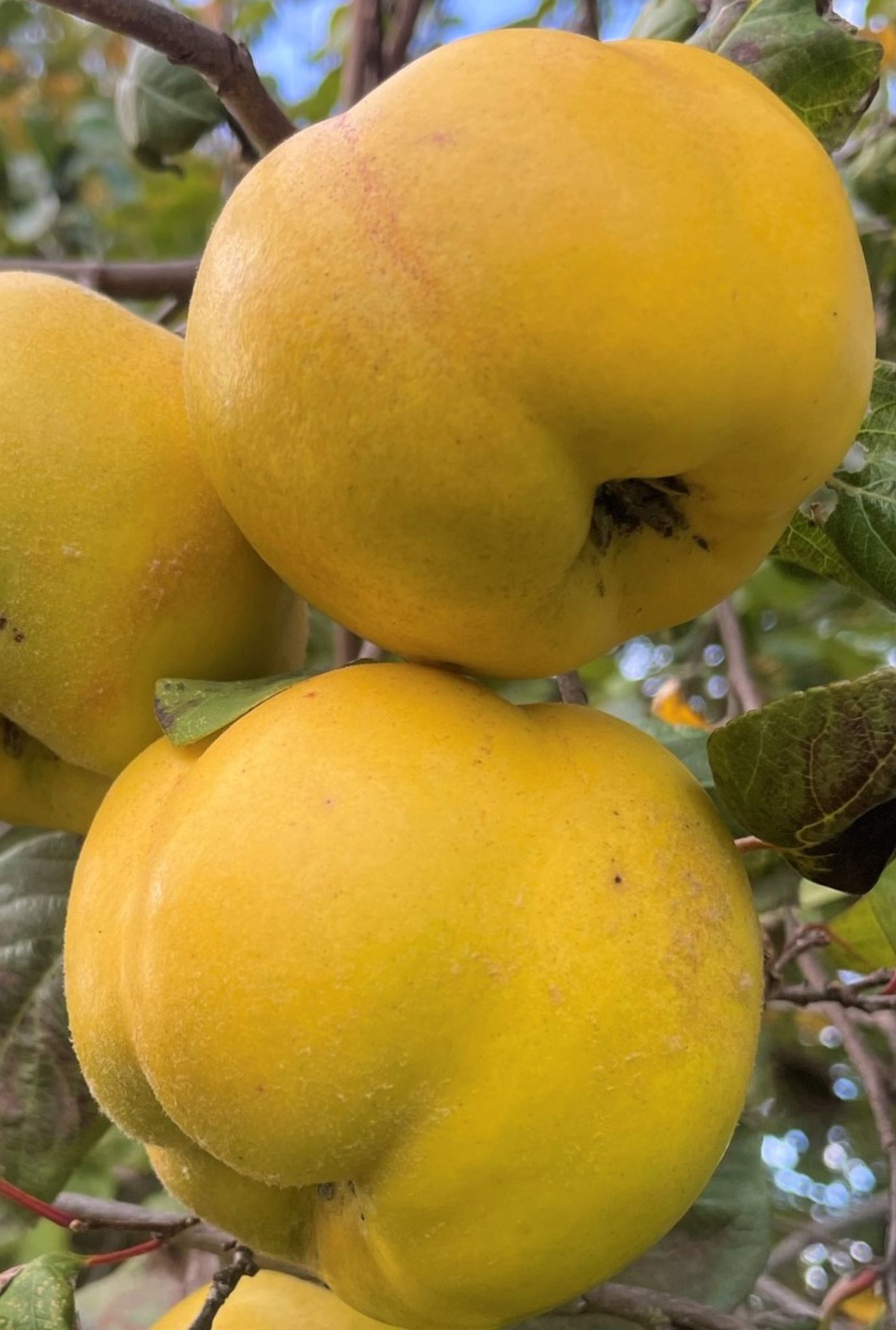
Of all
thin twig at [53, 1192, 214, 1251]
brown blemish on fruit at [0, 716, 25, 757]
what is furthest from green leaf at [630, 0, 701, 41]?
thin twig at [53, 1192, 214, 1251]

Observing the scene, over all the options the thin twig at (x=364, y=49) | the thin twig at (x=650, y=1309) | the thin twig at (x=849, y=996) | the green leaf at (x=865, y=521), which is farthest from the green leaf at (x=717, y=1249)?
the thin twig at (x=364, y=49)

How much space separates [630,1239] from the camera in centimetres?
81

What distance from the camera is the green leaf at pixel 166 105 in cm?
188

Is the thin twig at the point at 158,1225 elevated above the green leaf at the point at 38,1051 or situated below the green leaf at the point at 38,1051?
below

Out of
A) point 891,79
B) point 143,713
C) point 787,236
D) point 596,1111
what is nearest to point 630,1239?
point 596,1111

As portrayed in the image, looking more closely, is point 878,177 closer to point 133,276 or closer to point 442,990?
point 133,276

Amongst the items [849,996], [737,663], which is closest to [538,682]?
[737,663]

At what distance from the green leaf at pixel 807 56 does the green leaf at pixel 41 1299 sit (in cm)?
124

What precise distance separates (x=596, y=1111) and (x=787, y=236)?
A: 0.56m

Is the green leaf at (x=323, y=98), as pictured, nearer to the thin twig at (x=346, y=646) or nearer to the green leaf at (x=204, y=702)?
the thin twig at (x=346, y=646)

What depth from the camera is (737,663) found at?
1937 millimetres

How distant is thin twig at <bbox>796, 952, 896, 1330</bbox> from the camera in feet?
4.38

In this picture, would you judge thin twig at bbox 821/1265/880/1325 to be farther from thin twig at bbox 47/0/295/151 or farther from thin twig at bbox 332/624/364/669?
thin twig at bbox 47/0/295/151

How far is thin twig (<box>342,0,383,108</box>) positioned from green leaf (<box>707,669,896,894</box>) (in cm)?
116
